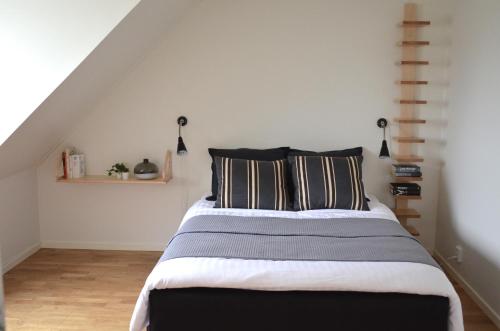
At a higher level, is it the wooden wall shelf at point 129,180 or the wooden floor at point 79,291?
the wooden wall shelf at point 129,180

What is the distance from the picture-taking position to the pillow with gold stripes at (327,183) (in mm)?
3334

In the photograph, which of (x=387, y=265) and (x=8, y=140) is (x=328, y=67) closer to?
(x=387, y=265)

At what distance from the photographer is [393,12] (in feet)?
12.0

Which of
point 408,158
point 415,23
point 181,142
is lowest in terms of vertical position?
point 408,158

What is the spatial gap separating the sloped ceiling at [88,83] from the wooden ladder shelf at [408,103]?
1635mm

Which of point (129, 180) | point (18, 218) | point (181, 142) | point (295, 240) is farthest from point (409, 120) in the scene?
point (18, 218)

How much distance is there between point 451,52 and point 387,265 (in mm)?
2092

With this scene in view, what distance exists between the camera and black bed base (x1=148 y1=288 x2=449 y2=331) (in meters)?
2.17

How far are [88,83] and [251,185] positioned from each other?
4.30 feet

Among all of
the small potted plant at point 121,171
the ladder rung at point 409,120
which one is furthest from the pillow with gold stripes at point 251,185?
the ladder rung at point 409,120

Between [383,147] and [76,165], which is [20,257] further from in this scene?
[383,147]

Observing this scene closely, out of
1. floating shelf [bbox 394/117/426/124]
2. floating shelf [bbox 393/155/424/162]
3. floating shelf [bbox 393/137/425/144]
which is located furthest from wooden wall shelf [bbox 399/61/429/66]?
floating shelf [bbox 393/155/424/162]

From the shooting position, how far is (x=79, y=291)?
3.19 metres

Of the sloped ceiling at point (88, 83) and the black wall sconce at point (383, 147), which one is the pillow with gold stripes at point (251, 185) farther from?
the sloped ceiling at point (88, 83)
